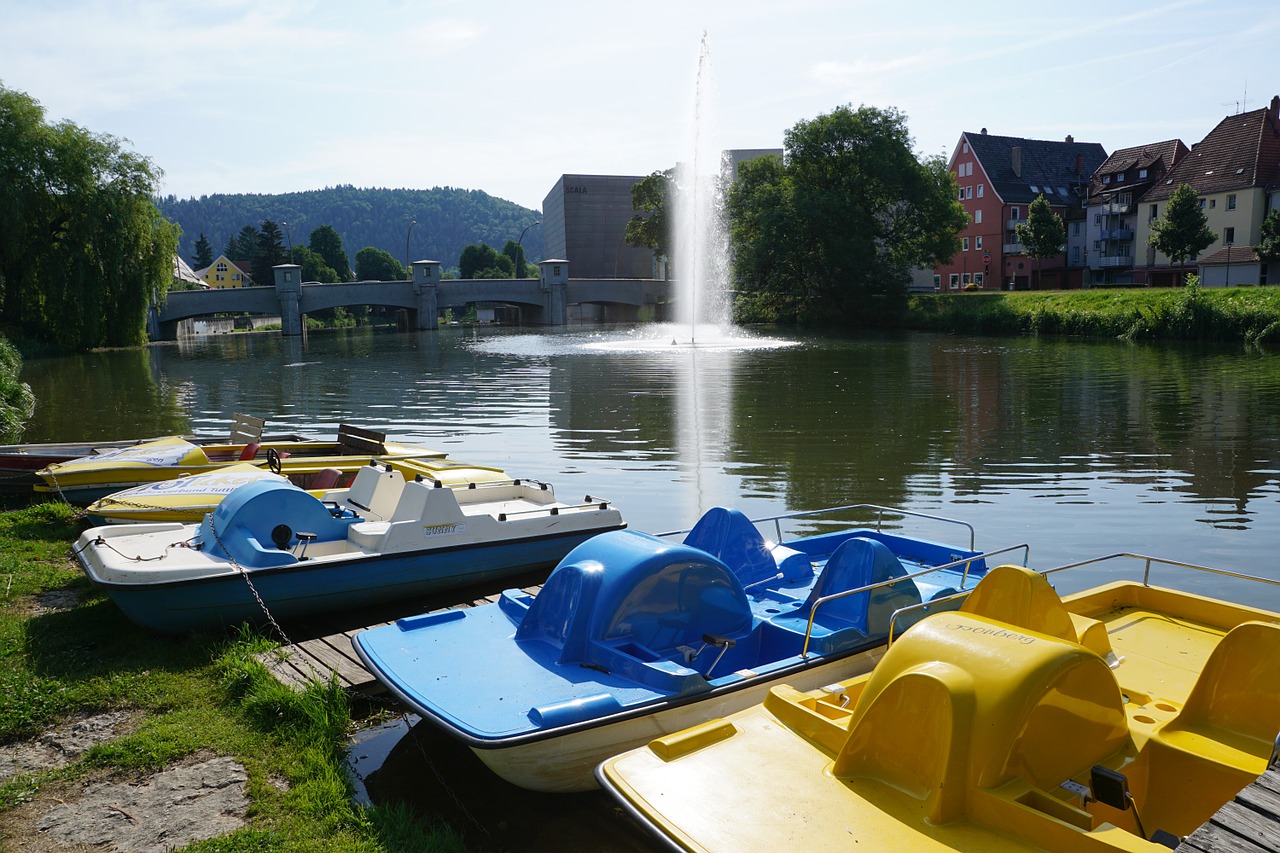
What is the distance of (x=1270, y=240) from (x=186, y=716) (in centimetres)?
6171

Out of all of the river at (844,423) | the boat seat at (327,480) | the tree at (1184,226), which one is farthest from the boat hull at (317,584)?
the tree at (1184,226)

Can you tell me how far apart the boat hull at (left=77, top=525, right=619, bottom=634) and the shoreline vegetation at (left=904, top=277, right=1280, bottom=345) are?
38769 millimetres

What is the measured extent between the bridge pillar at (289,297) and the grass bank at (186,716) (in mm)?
67261

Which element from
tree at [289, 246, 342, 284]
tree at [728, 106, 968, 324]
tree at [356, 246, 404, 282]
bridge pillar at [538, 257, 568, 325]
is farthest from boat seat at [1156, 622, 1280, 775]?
tree at [356, 246, 404, 282]

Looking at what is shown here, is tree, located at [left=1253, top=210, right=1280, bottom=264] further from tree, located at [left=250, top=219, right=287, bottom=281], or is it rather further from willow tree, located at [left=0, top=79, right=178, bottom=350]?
tree, located at [left=250, top=219, right=287, bottom=281]

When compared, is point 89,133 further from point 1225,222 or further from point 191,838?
point 1225,222

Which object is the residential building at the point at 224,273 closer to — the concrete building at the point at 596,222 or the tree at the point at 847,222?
the concrete building at the point at 596,222

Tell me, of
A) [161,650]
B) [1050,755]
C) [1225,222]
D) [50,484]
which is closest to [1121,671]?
[1050,755]

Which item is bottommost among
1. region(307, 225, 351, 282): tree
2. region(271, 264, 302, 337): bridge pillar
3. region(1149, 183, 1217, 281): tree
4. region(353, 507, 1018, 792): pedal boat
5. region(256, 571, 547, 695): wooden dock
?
region(256, 571, 547, 695): wooden dock

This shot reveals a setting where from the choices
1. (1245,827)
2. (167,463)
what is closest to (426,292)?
(167,463)

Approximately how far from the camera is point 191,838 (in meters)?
4.72

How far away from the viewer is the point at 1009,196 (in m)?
74.6

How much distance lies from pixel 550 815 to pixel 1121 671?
3.61 metres

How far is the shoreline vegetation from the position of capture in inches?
1543
